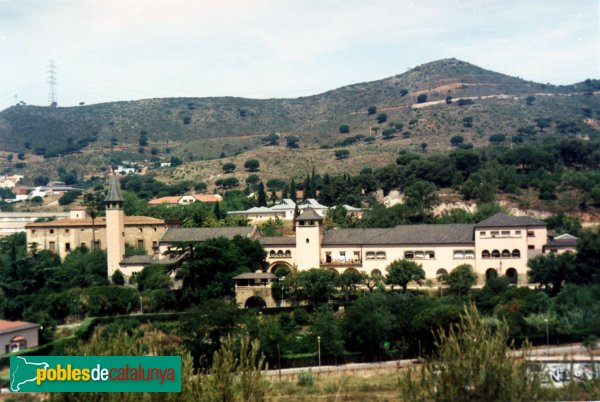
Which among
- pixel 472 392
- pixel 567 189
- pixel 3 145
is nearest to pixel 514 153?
pixel 567 189

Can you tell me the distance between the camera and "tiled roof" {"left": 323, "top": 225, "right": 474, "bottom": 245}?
3262 centimetres

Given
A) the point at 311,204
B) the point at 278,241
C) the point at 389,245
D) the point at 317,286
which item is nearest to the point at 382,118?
the point at 311,204

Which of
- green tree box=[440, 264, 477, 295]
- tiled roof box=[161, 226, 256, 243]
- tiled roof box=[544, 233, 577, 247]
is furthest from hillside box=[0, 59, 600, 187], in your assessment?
green tree box=[440, 264, 477, 295]

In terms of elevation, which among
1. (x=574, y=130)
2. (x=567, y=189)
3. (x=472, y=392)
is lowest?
(x=472, y=392)

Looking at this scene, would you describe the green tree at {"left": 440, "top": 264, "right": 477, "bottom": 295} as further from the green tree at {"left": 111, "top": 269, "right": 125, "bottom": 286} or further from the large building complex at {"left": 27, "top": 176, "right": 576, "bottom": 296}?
the green tree at {"left": 111, "top": 269, "right": 125, "bottom": 286}

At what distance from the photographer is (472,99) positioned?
93.8m

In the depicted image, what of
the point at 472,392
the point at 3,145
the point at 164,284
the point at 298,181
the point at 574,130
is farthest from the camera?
the point at 3,145

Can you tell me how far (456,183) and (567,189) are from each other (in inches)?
346

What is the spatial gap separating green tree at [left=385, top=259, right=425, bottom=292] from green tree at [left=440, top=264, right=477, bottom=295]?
1.10 meters

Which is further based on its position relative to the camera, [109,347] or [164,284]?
[164,284]

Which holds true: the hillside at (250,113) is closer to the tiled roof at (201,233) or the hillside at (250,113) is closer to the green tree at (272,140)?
the green tree at (272,140)

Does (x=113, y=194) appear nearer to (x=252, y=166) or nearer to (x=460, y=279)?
(x=460, y=279)

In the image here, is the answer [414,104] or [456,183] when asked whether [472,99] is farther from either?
[456,183]

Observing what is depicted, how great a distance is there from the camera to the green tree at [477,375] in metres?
10.8
